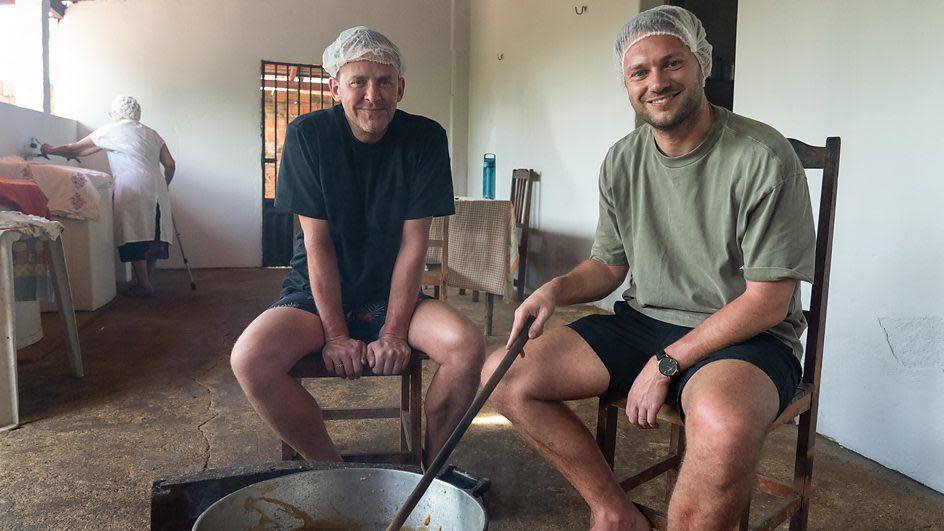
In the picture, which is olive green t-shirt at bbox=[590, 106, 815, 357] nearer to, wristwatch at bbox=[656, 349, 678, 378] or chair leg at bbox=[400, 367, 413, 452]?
wristwatch at bbox=[656, 349, 678, 378]

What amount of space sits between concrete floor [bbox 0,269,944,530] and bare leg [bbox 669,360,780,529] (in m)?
0.59

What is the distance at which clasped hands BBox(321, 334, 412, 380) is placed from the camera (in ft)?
5.20

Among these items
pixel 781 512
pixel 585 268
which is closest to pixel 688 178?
pixel 585 268

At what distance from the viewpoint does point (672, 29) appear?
1375 mm

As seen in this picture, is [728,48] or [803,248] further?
[728,48]

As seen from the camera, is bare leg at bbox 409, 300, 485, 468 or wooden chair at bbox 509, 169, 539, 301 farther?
wooden chair at bbox 509, 169, 539, 301

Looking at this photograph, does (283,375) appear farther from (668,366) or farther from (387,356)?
(668,366)

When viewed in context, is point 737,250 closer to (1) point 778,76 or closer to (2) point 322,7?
(1) point 778,76

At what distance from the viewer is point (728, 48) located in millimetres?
4809

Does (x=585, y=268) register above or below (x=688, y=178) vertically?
below

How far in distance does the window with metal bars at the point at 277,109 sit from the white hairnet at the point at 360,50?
194 inches

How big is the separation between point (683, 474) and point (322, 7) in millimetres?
6275

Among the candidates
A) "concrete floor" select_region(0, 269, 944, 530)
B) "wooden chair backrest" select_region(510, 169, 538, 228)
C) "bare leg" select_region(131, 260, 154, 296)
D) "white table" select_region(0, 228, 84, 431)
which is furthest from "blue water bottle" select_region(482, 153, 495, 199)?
"white table" select_region(0, 228, 84, 431)

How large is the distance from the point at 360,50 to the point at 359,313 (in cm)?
69
